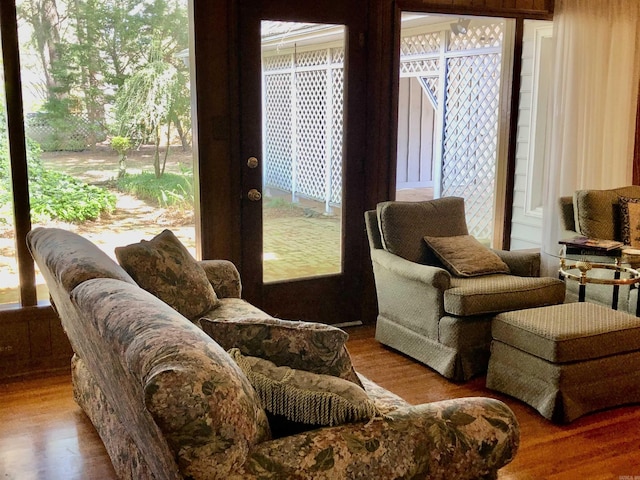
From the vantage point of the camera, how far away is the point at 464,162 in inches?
245

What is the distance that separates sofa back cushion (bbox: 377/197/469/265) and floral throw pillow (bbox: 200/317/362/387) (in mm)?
2165

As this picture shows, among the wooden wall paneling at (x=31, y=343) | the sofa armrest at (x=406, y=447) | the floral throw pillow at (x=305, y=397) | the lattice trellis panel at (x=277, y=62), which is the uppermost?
the lattice trellis panel at (x=277, y=62)

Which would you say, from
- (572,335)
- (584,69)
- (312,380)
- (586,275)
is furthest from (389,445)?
(584,69)

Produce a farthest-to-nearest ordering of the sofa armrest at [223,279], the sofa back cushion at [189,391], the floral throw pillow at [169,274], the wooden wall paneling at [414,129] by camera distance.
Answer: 1. the wooden wall paneling at [414,129]
2. the sofa armrest at [223,279]
3. the floral throw pillow at [169,274]
4. the sofa back cushion at [189,391]

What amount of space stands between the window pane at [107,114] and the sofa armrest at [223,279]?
2.08ft

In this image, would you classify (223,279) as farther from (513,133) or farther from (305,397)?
(513,133)

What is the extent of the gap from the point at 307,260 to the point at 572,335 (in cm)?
182

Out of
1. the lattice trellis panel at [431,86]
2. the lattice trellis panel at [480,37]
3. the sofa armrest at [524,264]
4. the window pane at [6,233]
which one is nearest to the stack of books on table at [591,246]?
the sofa armrest at [524,264]

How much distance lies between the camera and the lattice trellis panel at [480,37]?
19.3ft

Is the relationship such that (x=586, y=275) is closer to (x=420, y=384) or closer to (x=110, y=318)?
(x=420, y=384)

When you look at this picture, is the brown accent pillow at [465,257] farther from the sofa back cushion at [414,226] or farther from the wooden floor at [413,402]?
the wooden floor at [413,402]

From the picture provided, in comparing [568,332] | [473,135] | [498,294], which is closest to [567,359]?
[568,332]

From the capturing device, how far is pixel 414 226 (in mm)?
3988

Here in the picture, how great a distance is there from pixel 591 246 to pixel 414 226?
3.24 ft
